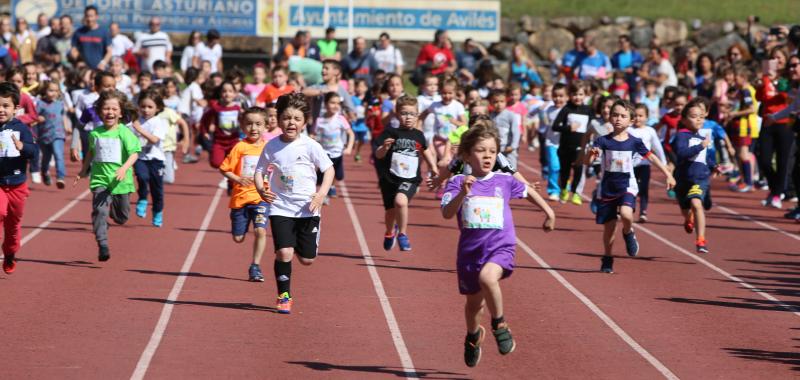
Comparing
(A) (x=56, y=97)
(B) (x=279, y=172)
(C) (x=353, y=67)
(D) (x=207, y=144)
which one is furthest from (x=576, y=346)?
(C) (x=353, y=67)

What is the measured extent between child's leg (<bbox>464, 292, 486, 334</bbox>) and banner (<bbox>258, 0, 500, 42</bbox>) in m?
26.1

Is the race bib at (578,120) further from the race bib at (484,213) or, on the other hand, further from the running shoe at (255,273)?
the race bib at (484,213)

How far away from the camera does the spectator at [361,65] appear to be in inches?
1170

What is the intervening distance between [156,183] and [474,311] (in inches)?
339

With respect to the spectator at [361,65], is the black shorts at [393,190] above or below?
below

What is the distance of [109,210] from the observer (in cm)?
1386

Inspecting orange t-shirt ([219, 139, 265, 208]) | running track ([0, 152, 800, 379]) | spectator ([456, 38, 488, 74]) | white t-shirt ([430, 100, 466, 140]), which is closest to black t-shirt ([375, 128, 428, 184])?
running track ([0, 152, 800, 379])

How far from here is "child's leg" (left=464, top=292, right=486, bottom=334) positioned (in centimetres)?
892

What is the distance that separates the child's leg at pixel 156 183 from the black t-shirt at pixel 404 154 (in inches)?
128

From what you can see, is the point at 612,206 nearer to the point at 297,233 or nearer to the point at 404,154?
the point at 404,154

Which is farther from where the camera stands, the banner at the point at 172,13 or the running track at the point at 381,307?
the banner at the point at 172,13

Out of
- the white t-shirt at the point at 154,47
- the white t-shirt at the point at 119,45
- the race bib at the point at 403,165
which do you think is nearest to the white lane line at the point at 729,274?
the race bib at the point at 403,165

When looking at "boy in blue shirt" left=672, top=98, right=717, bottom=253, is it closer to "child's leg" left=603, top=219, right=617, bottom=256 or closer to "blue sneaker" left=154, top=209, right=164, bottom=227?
"child's leg" left=603, top=219, right=617, bottom=256

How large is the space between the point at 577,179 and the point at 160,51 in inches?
463
